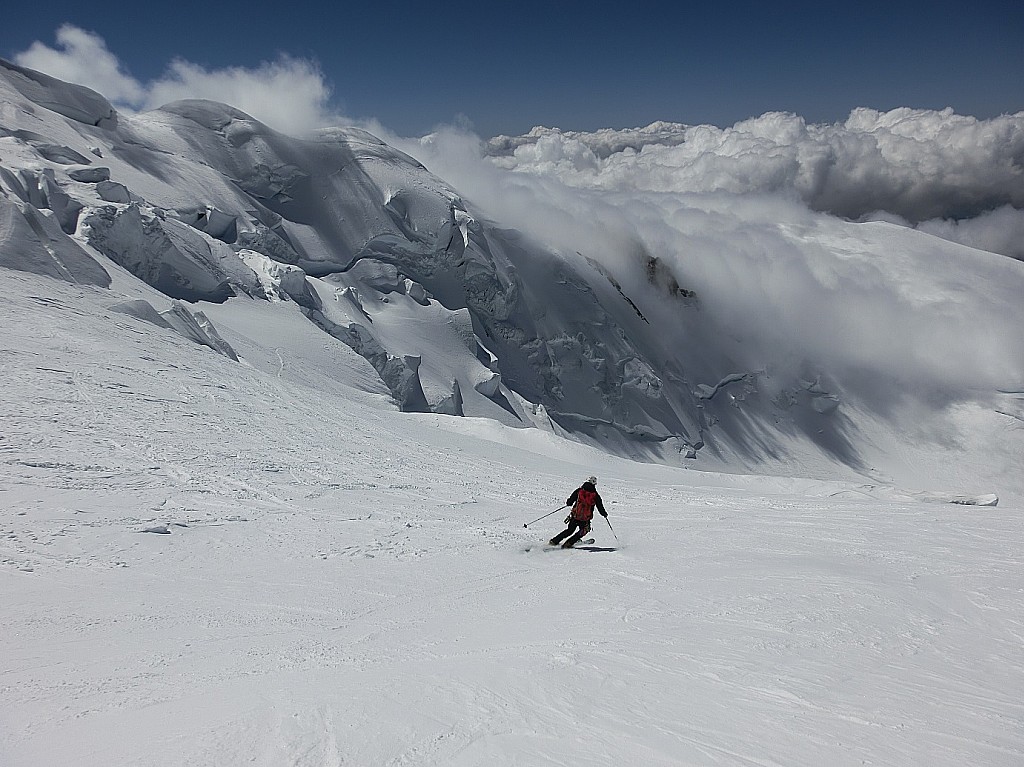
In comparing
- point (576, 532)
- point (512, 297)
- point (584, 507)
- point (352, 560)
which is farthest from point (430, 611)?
point (512, 297)

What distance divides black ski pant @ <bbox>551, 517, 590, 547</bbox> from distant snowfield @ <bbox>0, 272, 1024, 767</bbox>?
0.96 ft

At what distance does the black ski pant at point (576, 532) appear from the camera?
9344 mm

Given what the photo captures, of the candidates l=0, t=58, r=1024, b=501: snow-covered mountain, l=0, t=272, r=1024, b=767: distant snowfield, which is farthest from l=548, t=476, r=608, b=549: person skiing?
l=0, t=58, r=1024, b=501: snow-covered mountain

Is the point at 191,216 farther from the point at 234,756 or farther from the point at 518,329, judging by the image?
the point at 234,756

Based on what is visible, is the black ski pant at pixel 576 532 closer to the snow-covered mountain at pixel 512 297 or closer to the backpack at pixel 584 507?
the backpack at pixel 584 507

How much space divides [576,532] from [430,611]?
12.2ft

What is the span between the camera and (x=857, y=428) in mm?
72000

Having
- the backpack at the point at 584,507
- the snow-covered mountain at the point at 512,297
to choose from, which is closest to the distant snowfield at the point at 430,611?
the backpack at the point at 584,507

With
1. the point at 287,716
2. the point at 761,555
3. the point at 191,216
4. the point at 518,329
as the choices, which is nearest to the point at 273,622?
the point at 287,716

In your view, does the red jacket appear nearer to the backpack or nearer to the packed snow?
the backpack

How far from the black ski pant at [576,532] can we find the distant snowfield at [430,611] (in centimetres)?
29

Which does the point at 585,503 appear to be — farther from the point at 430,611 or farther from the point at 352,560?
the point at 430,611

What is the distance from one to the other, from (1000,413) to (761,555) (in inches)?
3352

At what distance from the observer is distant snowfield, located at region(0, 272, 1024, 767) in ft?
12.0
